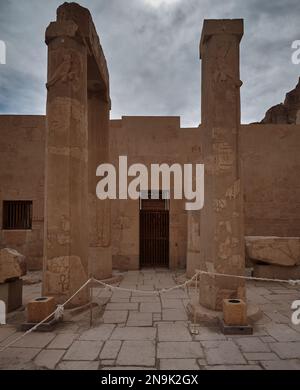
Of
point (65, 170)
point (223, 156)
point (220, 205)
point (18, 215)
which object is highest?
point (223, 156)

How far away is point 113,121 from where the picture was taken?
11.6 m

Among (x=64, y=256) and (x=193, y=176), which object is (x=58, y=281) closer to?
(x=64, y=256)

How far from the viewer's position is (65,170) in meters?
5.88

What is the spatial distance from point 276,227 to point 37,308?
31.2 ft

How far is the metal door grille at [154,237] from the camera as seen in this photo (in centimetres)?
1167

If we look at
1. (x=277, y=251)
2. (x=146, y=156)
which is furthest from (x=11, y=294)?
(x=277, y=251)

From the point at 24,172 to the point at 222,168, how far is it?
8.18m

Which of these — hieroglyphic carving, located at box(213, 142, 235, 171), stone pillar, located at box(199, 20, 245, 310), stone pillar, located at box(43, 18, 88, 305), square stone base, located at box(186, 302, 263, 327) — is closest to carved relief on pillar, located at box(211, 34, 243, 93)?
stone pillar, located at box(199, 20, 245, 310)

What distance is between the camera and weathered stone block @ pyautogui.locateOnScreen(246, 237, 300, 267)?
884 cm

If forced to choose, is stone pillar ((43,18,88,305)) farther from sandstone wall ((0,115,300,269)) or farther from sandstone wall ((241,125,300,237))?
sandstone wall ((241,125,300,237))

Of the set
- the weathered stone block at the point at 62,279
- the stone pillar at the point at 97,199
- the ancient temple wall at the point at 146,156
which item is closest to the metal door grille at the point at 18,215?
the ancient temple wall at the point at 146,156

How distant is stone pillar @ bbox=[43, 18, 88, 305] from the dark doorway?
5632 millimetres

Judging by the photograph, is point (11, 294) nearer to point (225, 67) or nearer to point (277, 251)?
point (225, 67)

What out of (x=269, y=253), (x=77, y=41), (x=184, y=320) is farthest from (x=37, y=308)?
(x=269, y=253)
